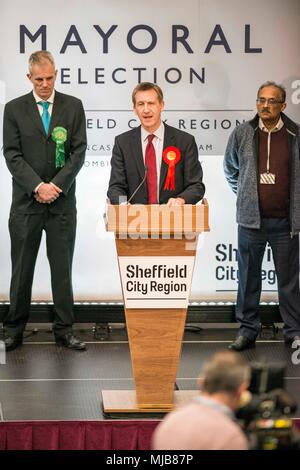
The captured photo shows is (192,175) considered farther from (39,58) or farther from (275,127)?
(39,58)

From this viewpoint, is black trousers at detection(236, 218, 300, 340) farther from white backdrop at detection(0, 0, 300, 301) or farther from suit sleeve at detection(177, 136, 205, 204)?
suit sleeve at detection(177, 136, 205, 204)

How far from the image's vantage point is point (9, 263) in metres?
7.12

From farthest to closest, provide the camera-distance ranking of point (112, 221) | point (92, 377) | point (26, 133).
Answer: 1. point (26, 133)
2. point (92, 377)
3. point (112, 221)

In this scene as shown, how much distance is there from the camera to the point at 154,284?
5.08m

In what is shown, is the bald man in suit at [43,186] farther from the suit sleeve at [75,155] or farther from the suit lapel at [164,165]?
the suit lapel at [164,165]

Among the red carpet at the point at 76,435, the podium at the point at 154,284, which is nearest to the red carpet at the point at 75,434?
the red carpet at the point at 76,435

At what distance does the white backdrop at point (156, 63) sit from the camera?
696cm

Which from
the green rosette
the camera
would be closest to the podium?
the green rosette

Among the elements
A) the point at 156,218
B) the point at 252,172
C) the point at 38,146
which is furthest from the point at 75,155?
the point at 156,218

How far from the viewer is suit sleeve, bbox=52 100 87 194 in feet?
21.0

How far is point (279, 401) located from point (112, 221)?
219 cm

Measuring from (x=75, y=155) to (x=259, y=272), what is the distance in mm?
1343

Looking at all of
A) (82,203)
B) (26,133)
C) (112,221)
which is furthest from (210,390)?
(82,203)

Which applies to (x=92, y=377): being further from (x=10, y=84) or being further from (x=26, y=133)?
(x=10, y=84)
